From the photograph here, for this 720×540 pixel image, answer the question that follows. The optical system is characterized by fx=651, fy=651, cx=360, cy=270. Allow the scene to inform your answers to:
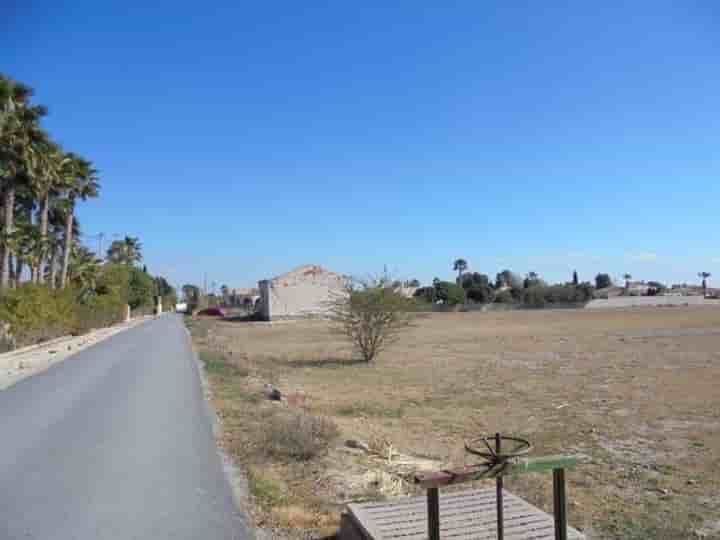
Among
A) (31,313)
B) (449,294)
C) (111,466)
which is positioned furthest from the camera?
(449,294)

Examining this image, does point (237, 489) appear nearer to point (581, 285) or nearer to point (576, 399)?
point (576, 399)

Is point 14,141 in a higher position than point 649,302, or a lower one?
higher

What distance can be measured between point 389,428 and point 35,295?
24234 mm

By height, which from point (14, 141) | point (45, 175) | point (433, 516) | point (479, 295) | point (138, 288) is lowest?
point (433, 516)

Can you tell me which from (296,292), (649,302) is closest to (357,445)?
(296,292)

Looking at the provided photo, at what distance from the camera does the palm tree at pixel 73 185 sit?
43875 millimetres

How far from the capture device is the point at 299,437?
848 centimetres

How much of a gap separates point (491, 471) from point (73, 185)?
47566mm

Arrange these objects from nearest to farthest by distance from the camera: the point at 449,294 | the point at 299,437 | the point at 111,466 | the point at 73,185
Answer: the point at 111,466 → the point at 299,437 → the point at 73,185 → the point at 449,294

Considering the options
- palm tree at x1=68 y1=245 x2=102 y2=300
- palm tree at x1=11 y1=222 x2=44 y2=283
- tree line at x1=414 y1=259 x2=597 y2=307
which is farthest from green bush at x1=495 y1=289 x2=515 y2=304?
palm tree at x1=11 y1=222 x2=44 y2=283

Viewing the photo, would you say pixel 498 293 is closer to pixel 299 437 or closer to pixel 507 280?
pixel 507 280

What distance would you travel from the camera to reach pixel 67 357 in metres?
24.0

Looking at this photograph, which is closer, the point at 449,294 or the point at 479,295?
the point at 449,294

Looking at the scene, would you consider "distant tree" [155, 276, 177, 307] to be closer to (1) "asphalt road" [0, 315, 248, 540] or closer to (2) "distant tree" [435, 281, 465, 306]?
(2) "distant tree" [435, 281, 465, 306]
